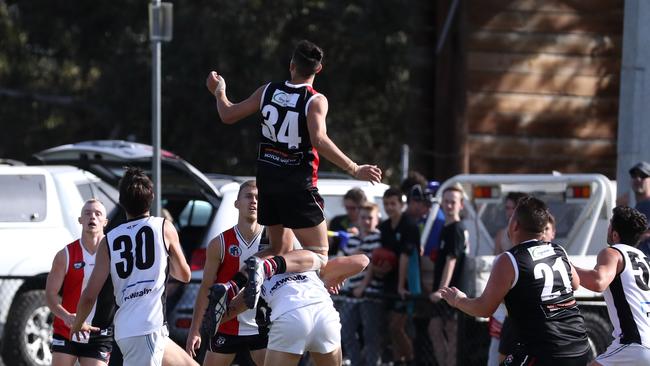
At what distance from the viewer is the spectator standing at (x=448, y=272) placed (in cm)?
1172

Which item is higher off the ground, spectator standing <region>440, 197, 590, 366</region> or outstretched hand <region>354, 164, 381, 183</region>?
outstretched hand <region>354, 164, 381, 183</region>

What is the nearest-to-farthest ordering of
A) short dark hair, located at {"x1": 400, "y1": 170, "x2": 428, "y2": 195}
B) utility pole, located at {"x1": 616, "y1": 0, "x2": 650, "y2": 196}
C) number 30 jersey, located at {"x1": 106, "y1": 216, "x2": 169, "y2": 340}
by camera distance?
number 30 jersey, located at {"x1": 106, "y1": 216, "x2": 169, "y2": 340}, utility pole, located at {"x1": 616, "y1": 0, "x2": 650, "y2": 196}, short dark hair, located at {"x1": 400, "y1": 170, "x2": 428, "y2": 195}

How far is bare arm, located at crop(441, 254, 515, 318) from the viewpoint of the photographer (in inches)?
291

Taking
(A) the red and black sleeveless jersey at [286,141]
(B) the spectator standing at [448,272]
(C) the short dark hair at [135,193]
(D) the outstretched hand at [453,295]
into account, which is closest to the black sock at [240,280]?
(A) the red and black sleeveless jersey at [286,141]

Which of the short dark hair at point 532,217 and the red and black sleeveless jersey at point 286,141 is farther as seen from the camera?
the red and black sleeveless jersey at point 286,141

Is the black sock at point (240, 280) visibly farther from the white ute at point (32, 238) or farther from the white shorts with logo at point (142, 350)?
the white ute at point (32, 238)

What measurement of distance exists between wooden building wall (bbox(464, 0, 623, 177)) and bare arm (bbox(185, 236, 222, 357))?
37.9ft

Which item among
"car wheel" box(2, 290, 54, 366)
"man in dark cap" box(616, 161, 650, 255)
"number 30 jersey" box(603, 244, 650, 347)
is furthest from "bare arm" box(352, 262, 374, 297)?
"number 30 jersey" box(603, 244, 650, 347)

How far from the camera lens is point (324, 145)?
24.7 feet

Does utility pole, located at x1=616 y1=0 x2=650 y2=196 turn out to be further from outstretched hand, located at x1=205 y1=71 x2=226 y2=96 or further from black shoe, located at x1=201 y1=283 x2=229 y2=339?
black shoe, located at x1=201 y1=283 x2=229 y2=339

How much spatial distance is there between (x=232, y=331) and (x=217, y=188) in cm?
413

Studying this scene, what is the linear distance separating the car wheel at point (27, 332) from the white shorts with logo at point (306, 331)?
17.6 ft

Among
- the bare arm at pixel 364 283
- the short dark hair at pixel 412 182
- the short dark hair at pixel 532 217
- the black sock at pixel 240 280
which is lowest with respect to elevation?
the bare arm at pixel 364 283

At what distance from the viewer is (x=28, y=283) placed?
40.7 feet
